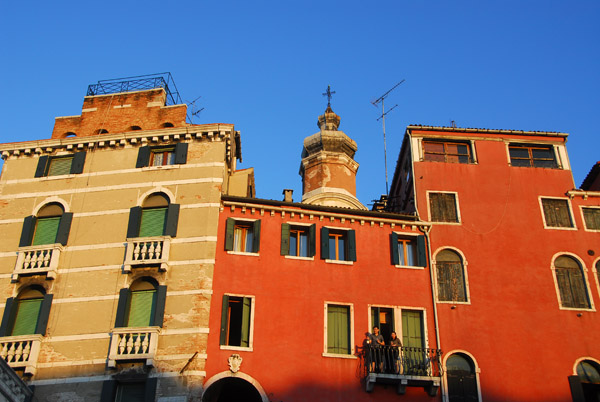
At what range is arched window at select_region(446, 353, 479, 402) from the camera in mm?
24328

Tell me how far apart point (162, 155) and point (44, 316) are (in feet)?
26.7

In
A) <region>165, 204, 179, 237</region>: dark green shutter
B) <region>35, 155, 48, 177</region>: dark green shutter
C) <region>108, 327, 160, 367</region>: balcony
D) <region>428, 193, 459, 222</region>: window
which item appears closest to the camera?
<region>108, 327, 160, 367</region>: balcony

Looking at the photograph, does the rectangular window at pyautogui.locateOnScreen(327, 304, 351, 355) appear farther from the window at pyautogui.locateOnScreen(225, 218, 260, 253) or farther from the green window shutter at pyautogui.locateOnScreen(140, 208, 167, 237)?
the green window shutter at pyautogui.locateOnScreen(140, 208, 167, 237)

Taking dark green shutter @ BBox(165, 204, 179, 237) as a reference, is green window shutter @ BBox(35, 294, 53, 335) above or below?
below

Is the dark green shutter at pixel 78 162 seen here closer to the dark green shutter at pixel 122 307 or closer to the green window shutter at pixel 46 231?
the green window shutter at pixel 46 231

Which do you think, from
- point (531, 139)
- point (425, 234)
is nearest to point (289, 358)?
point (425, 234)

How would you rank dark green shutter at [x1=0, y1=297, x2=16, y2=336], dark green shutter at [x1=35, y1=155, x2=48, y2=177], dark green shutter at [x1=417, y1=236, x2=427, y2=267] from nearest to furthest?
dark green shutter at [x1=0, y1=297, x2=16, y2=336], dark green shutter at [x1=417, y1=236, x2=427, y2=267], dark green shutter at [x1=35, y1=155, x2=48, y2=177]

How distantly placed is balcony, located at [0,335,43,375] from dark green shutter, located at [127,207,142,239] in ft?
16.3

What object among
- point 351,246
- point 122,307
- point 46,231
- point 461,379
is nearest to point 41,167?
point 46,231

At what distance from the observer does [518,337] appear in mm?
25438

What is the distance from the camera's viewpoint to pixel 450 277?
26.8 meters

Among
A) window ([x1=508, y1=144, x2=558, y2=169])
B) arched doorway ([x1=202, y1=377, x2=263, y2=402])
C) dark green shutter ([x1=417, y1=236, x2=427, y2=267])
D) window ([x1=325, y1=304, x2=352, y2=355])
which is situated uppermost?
window ([x1=508, y1=144, x2=558, y2=169])

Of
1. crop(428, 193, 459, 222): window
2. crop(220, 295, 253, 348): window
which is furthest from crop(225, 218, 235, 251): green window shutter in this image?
crop(428, 193, 459, 222): window

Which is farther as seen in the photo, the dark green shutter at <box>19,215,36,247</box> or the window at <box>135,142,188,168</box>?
the window at <box>135,142,188,168</box>
